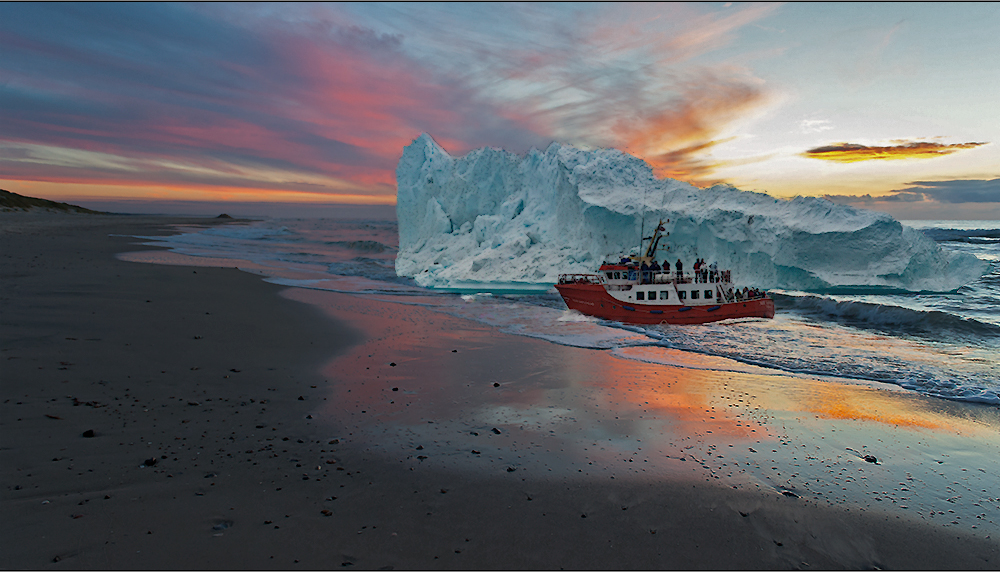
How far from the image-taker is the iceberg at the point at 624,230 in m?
25.3

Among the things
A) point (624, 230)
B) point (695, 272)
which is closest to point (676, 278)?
point (695, 272)

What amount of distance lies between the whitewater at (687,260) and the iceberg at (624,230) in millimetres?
89

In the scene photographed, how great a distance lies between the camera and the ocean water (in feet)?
38.5

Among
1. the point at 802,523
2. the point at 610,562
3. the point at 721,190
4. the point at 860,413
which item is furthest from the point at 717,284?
the point at 610,562

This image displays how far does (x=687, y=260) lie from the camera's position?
2731cm

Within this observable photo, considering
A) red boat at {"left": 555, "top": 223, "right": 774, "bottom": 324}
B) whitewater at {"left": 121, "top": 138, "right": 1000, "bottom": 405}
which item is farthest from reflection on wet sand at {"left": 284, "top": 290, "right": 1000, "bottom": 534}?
red boat at {"left": 555, "top": 223, "right": 774, "bottom": 324}

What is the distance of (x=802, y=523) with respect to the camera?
487 cm

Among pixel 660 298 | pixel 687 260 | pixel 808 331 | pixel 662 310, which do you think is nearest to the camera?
pixel 808 331

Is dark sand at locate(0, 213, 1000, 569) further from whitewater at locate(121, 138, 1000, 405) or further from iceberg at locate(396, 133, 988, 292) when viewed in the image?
iceberg at locate(396, 133, 988, 292)

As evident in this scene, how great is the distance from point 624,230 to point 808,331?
39.6 ft

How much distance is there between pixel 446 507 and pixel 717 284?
18.3m

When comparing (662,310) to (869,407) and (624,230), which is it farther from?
(869,407)

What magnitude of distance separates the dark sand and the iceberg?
1859 cm

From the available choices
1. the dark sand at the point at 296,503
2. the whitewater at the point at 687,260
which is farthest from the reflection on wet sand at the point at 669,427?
the whitewater at the point at 687,260
